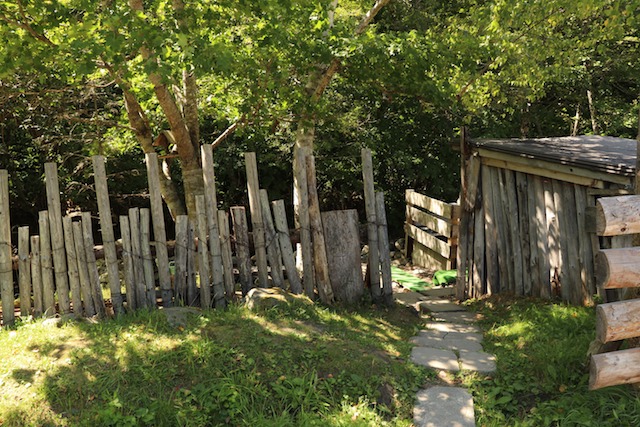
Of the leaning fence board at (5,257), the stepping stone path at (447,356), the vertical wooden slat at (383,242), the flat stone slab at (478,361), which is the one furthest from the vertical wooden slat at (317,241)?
the leaning fence board at (5,257)

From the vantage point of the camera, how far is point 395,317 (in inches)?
276

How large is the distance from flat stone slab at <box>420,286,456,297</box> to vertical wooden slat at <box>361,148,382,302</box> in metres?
2.08

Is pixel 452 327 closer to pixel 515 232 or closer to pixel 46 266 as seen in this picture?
pixel 515 232

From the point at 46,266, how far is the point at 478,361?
14.3ft

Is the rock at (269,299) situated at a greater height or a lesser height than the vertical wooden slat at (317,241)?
lesser

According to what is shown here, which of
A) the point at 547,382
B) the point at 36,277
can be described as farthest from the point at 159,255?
the point at 547,382

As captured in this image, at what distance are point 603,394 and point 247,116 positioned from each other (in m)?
5.56

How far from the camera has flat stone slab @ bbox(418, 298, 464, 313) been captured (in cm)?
788

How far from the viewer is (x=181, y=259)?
646 cm

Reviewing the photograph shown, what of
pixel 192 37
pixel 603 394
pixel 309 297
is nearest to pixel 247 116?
pixel 192 37

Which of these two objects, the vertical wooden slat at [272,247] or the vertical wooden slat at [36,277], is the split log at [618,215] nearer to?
the vertical wooden slat at [272,247]

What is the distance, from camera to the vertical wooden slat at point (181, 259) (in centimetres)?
642

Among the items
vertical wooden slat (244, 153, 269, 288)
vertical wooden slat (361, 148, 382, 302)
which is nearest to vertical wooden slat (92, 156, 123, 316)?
vertical wooden slat (244, 153, 269, 288)

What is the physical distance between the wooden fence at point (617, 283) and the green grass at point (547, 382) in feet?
0.73
